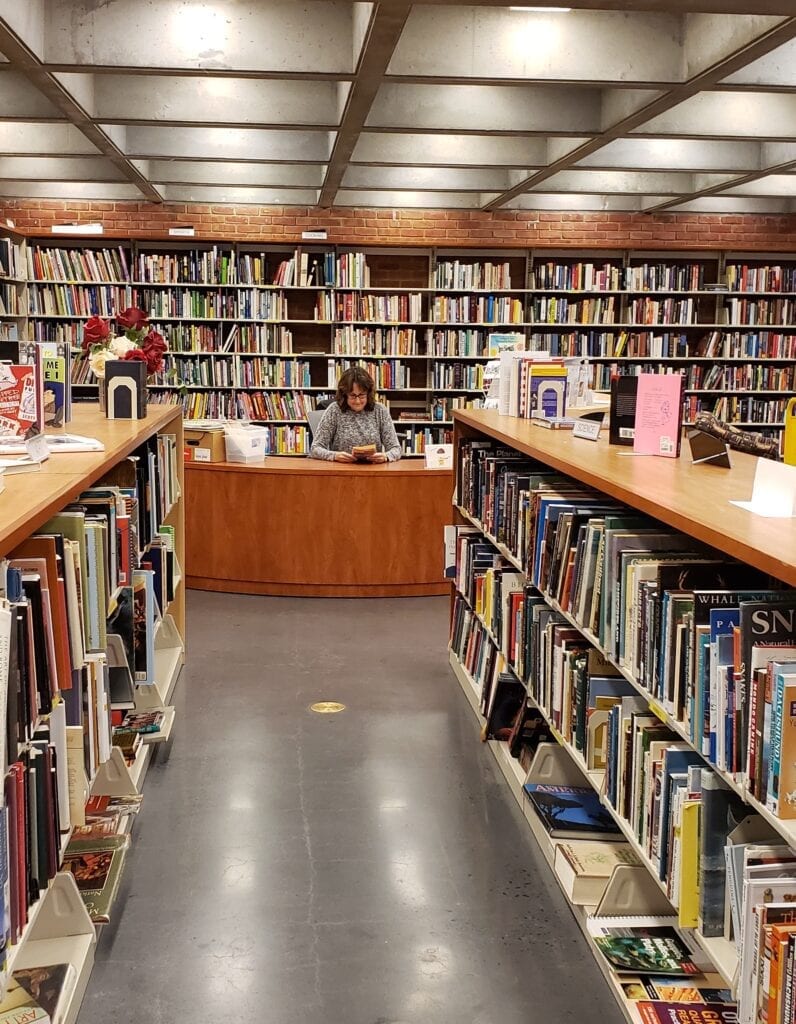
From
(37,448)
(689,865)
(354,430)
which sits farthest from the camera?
(354,430)

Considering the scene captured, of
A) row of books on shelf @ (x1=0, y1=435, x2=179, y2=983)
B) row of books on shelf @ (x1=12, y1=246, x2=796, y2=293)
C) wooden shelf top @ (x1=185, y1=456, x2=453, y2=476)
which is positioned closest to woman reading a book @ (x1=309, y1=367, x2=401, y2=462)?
wooden shelf top @ (x1=185, y1=456, x2=453, y2=476)

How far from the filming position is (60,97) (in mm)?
4945

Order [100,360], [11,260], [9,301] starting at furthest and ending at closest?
[9,301]
[11,260]
[100,360]

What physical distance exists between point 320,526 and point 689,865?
4.65 metres

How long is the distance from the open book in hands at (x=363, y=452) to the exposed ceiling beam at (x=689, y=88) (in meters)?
2.24

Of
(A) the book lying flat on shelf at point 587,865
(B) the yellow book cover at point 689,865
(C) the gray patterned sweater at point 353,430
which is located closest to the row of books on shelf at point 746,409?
(C) the gray patterned sweater at point 353,430

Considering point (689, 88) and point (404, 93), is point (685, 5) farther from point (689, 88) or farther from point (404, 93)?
point (404, 93)

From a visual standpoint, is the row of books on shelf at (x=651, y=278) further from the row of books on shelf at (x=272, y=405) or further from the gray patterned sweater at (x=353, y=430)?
the gray patterned sweater at (x=353, y=430)

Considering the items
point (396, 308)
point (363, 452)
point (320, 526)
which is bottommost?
point (320, 526)

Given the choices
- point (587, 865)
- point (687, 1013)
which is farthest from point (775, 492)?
point (587, 865)

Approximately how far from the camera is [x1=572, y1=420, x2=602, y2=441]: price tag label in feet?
11.8

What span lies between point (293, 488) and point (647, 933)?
4.35 m

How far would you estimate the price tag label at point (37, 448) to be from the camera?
2553mm

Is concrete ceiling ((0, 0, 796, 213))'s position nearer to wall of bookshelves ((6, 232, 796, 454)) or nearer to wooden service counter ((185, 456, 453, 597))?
wall of bookshelves ((6, 232, 796, 454))
